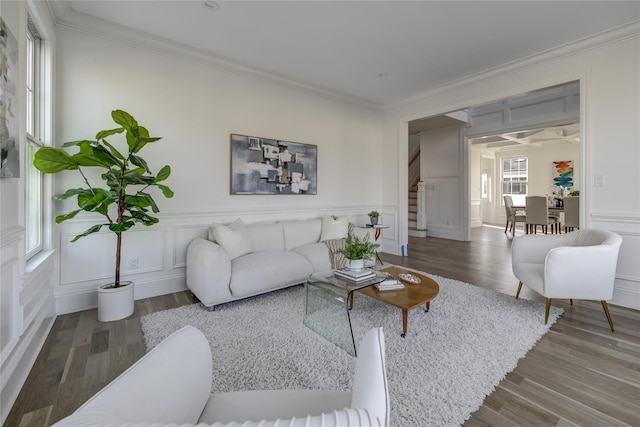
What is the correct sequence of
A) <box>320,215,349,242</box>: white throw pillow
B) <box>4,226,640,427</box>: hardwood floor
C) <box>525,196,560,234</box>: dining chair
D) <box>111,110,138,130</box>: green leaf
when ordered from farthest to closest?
<box>525,196,560,234</box>: dining chair < <box>320,215,349,242</box>: white throw pillow < <box>111,110,138,130</box>: green leaf < <box>4,226,640,427</box>: hardwood floor

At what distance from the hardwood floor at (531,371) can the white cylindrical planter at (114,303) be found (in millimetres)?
73

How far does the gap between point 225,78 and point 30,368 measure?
3.33m

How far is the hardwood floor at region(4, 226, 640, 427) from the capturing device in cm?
148

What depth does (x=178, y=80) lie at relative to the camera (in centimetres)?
328

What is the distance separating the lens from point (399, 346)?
2.09 m

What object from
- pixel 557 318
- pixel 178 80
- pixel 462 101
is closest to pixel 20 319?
pixel 178 80

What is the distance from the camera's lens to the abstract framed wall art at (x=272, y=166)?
371cm

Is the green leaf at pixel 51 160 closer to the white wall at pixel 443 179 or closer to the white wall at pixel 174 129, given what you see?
the white wall at pixel 174 129

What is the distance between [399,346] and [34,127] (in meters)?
3.48

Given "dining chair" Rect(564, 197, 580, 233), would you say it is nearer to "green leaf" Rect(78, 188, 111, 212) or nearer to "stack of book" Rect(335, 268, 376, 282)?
"stack of book" Rect(335, 268, 376, 282)

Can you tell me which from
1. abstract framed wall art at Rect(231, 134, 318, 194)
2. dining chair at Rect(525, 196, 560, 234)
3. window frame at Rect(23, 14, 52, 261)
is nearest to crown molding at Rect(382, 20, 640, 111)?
abstract framed wall art at Rect(231, 134, 318, 194)

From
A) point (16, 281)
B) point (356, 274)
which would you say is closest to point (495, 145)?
point (356, 274)

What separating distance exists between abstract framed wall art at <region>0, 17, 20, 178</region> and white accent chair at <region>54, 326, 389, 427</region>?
1530 mm

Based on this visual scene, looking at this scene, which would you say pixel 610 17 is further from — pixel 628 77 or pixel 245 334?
pixel 245 334
